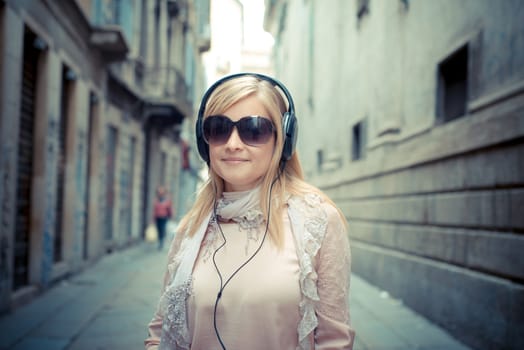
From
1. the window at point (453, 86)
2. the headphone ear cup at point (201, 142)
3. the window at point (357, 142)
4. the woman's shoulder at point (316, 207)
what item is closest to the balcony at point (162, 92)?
the window at point (357, 142)

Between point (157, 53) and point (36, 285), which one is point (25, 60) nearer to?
point (36, 285)

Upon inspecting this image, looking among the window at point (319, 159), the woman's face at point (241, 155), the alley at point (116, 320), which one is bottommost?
the alley at point (116, 320)

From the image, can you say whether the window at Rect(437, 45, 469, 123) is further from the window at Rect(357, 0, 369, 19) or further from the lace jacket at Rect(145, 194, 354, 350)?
the lace jacket at Rect(145, 194, 354, 350)

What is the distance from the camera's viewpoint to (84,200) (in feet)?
31.8

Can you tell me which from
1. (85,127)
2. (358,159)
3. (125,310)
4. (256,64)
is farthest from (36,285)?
(256,64)

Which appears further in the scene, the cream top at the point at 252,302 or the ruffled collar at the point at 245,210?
the ruffled collar at the point at 245,210

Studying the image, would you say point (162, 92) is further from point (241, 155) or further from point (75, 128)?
point (241, 155)

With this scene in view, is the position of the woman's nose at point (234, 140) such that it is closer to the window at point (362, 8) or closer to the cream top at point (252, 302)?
the cream top at point (252, 302)

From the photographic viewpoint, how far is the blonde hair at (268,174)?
1682mm

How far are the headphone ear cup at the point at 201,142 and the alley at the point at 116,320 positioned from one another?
3236mm

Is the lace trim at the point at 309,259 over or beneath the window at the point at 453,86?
beneath

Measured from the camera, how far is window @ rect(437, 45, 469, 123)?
566cm

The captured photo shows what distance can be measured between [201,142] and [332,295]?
2.70 ft

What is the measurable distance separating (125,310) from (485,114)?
479 cm
